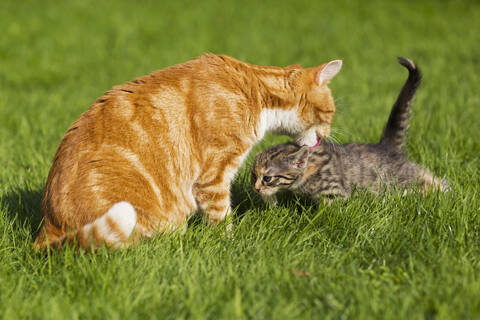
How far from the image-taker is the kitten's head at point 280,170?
3658 millimetres

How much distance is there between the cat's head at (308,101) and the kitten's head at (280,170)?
7.5 inches

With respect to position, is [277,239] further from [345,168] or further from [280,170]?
[345,168]

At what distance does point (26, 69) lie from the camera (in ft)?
26.8

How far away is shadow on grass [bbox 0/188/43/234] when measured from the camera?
11.3 ft

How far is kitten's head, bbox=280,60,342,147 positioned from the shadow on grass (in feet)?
6.82

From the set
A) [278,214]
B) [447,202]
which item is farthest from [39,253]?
[447,202]

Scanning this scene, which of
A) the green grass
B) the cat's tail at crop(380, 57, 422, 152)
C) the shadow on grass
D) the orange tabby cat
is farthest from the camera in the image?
the cat's tail at crop(380, 57, 422, 152)

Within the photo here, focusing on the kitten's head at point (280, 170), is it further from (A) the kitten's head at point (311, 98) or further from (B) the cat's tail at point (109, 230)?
(B) the cat's tail at point (109, 230)

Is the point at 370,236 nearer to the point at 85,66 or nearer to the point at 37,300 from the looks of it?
the point at 37,300

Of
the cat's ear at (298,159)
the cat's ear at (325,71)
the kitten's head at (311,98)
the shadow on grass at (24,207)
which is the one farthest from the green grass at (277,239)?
the cat's ear at (325,71)

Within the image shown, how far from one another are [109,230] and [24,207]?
4.62 ft

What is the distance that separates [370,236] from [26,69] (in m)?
7.21

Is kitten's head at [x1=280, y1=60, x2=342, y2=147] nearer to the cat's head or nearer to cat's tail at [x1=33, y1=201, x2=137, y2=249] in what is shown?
the cat's head

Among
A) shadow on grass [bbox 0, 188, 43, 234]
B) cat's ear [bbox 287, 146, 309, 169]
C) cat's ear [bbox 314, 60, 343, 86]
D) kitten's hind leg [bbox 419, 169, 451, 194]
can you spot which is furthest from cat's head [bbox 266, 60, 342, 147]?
shadow on grass [bbox 0, 188, 43, 234]
